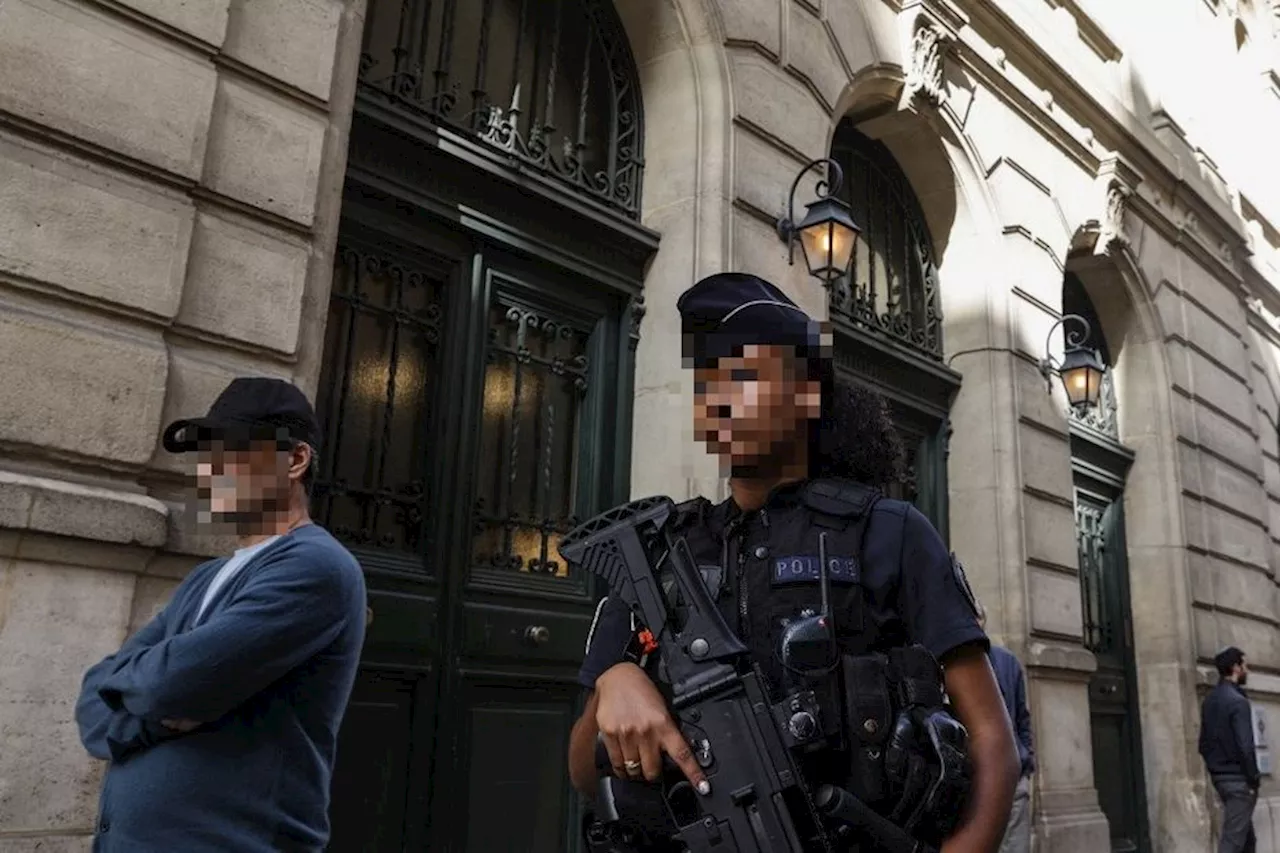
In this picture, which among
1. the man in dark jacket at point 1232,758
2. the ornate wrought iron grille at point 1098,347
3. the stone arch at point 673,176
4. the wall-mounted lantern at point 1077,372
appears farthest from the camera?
the ornate wrought iron grille at point 1098,347

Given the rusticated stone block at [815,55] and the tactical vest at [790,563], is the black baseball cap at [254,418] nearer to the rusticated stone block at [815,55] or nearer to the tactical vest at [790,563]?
the tactical vest at [790,563]

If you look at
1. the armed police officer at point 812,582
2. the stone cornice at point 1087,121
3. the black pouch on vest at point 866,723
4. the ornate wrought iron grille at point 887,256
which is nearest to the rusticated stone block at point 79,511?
the armed police officer at point 812,582

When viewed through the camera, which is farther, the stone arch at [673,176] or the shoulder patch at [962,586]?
the stone arch at [673,176]

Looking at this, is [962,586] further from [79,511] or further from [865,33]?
[865,33]

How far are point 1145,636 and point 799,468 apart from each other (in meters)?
9.62

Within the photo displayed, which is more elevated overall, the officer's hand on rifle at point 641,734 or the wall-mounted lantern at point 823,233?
the wall-mounted lantern at point 823,233

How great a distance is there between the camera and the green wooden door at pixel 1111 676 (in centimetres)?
942

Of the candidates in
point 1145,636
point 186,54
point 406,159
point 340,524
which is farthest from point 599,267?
point 1145,636

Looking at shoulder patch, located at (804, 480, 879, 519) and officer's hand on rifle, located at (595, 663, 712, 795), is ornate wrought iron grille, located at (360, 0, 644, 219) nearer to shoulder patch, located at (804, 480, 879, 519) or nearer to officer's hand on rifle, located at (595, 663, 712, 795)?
shoulder patch, located at (804, 480, 879, 519)

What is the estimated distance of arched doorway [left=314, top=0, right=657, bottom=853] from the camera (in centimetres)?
455

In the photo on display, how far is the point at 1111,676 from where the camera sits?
381 inches

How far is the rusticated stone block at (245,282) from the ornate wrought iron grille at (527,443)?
52.4 inches

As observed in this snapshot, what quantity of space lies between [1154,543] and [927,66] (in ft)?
17.6

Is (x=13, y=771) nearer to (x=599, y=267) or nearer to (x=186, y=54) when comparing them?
(x=186, y=54)
